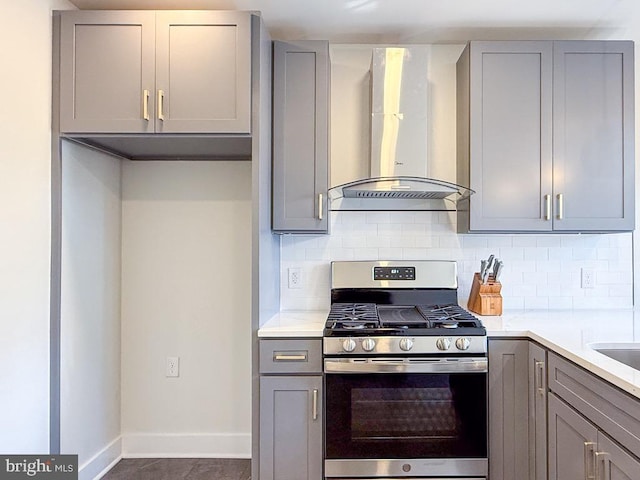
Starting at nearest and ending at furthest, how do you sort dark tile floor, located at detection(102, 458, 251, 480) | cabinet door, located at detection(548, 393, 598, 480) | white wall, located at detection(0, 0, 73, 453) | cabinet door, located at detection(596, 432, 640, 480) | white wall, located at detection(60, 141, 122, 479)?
cabinet door, located at detection(596, 432, 640, 480), cabinet door, located at detection(548, 393, 598, 480), white wall, located at detection(0, 0, 73, 453), white wall, located at detection(60, 141, 122, 479), dark tile floor, located at detection(102, 458, 251, 480)

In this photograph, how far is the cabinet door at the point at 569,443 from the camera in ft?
4.98

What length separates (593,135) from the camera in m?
2.34

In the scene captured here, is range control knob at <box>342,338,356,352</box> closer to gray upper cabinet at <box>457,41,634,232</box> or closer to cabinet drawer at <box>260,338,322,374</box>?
cabinet drawer at <box>260,338,322,374</box>

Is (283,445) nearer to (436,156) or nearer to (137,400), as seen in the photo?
(137,400)

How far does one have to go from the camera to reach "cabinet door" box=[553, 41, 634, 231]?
2.33m

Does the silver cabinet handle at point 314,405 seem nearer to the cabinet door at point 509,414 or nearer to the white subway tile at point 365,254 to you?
the cabinet door at point 509,414

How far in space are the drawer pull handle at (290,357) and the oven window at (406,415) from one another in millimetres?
147

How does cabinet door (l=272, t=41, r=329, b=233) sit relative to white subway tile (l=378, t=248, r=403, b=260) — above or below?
above

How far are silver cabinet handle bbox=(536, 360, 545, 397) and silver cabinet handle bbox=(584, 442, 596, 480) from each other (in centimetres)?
37

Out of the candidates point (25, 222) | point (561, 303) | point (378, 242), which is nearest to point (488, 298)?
point (561, 303)

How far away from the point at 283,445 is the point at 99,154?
1.79m

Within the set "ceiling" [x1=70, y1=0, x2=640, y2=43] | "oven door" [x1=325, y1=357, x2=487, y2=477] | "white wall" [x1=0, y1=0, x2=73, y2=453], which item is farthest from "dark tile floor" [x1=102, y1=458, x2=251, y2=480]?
"ceiling" [x1=70, y1=0, x2=640, y2=43]

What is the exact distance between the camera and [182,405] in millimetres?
2697

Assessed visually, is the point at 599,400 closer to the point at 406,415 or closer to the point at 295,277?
the point at 406,415
